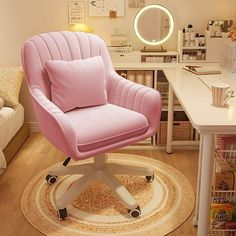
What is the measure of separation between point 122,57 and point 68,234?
1.65 m

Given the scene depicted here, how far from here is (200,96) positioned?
Answer: 2053 mm

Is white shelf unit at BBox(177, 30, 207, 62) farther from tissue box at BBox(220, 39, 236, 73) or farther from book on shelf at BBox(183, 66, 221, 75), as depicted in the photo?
book on shelf at BBox(183, 66, 221, 75)

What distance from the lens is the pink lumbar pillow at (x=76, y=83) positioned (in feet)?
7.65

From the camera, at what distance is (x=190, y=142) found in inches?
123

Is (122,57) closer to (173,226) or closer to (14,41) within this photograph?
(14,41)

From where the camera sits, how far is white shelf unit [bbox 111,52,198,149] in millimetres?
3047

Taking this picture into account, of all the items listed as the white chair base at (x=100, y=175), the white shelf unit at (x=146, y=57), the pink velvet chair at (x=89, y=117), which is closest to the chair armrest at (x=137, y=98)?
the pink velvet chair at (x=89, y=117)

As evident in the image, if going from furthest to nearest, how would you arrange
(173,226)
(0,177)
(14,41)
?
(14,41)
(0,177)
(173,226)

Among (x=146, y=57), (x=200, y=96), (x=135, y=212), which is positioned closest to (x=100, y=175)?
(x=135, y=212)

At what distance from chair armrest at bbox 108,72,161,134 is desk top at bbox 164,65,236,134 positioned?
161 millimetres

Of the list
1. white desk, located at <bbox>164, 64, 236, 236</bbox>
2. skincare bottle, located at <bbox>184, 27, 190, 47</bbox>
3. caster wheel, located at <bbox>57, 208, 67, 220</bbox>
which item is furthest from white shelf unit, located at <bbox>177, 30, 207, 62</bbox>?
caster wheel, located at <bbox>57, 208, 67, 220</bbox>

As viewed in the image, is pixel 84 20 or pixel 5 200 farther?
pixel 84 20

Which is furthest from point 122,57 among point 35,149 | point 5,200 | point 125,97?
point 5,200

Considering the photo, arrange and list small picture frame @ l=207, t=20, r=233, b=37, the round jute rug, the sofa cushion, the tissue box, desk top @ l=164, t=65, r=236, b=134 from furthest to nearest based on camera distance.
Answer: small picture frame @ l=207, t=20, r=233, b=37 → the sofa cushion → the tissue box → the round jute rug → desk top @ l=164, t=65, r=236, b=134
